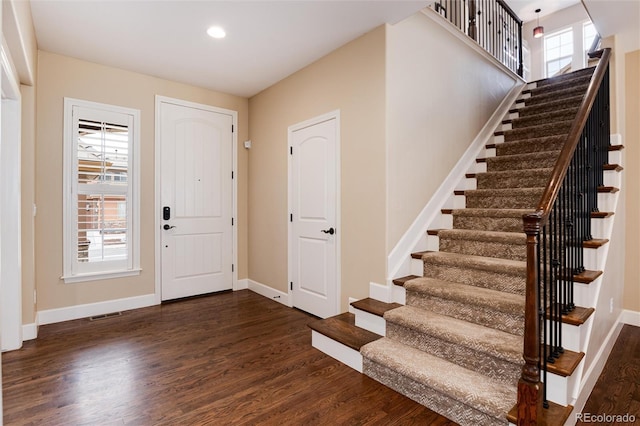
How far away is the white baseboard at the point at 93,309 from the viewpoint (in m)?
3.51

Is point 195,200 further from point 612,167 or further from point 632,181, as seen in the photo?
point 632,181

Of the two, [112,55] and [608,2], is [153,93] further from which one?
[608,2]

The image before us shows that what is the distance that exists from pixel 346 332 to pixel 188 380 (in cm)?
122

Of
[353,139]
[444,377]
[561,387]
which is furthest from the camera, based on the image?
[353,139]

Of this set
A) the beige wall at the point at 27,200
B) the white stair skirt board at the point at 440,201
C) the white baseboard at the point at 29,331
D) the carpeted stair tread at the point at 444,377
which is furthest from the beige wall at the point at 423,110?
the white baseboard at the point at 29,331

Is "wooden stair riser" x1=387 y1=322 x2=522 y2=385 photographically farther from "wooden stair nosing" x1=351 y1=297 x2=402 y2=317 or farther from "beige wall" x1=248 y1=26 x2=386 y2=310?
"beige wall" x1=248 y1=26 x2=386 y2=310

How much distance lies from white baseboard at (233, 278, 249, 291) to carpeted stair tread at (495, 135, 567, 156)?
3.67m

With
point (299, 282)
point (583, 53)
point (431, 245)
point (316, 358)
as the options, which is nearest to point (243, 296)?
point (299, 282)

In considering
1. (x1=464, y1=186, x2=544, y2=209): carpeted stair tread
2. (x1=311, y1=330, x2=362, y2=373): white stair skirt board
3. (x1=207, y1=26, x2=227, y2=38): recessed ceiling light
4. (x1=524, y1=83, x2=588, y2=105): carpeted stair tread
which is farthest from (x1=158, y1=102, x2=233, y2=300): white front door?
(x1=524, y1=83, x2=588, y2=105): carpeted stair tread

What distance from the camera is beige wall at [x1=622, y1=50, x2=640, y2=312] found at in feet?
10.9

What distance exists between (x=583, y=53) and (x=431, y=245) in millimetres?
6369

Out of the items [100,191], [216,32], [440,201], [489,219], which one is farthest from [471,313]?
[100,191]

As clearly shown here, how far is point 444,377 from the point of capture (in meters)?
2.09

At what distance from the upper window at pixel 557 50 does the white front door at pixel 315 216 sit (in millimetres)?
6489
